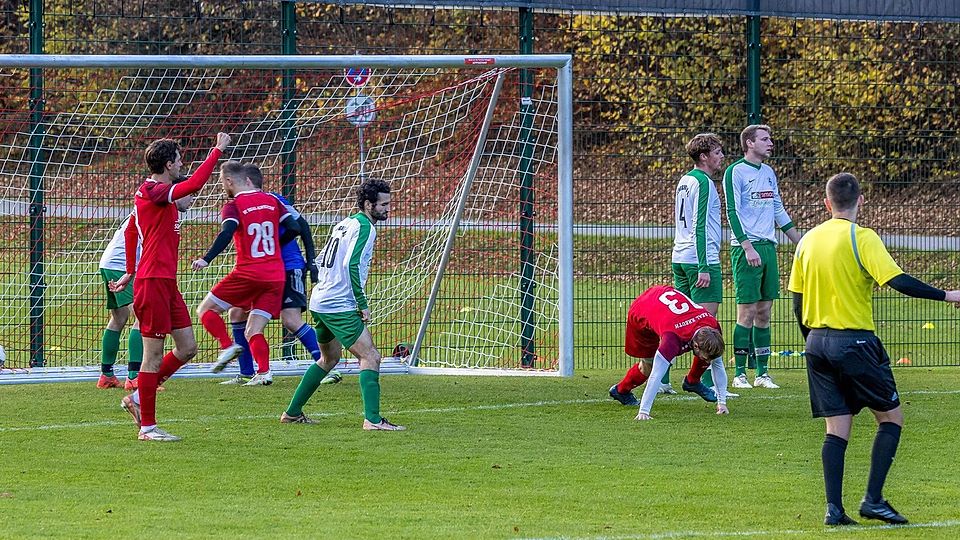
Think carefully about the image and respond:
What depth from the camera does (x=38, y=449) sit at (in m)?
8.45

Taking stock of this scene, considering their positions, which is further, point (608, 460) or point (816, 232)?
point (608, 460)

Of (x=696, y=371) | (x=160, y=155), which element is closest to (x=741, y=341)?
(x=696, y=371)

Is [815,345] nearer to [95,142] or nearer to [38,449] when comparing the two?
[38,449]

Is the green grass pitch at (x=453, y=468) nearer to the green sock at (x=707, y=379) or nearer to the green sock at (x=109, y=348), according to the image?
the green sock at (x=109, y=348)

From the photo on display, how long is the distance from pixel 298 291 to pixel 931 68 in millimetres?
7000

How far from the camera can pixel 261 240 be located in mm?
10664

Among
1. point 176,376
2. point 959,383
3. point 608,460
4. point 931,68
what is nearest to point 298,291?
point 176,376

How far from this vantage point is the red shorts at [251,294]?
10.6m

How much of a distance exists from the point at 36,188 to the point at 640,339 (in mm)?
5851

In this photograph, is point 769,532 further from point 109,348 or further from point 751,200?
point 109,348

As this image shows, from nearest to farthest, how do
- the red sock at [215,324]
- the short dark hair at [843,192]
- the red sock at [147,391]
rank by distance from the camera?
1. the short dark hair at [843,192]
2. the red sock at [147,391]
3. the red sock at [215,324]

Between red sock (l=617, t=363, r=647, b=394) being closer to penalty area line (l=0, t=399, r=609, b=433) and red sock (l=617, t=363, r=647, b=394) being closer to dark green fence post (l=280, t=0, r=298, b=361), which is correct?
penalty area line (l=0, t=399, r=609, b=433)

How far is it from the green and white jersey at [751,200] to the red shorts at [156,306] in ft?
15.3

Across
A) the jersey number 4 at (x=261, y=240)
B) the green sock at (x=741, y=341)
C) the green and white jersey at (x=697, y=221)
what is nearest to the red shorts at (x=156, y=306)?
the jersey number 4 at (x=261, y=240)
